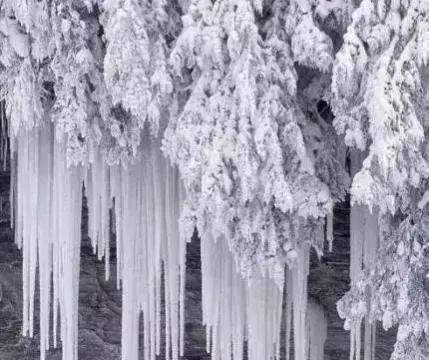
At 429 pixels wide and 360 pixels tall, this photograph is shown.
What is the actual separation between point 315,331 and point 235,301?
2112mm

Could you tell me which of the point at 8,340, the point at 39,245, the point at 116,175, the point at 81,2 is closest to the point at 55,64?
the point at 81,2

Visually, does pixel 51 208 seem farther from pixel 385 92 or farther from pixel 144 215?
pixel 385 92

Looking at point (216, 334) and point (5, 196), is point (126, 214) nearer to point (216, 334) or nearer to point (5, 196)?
point (216, 334)

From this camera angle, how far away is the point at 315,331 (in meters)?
10.3

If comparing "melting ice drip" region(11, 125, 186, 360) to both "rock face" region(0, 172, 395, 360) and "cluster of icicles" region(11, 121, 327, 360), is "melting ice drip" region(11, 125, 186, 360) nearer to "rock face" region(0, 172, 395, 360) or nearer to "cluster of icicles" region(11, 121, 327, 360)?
"cluster of icicles" region(11, 121, 327, 360)

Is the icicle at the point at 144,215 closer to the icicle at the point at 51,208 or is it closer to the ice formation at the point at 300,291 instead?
the icicle at the point at 51,208

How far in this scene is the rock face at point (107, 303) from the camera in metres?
11.4

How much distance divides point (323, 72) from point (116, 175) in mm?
1972

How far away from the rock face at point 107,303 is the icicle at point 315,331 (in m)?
0.27

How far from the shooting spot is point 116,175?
8531 mm

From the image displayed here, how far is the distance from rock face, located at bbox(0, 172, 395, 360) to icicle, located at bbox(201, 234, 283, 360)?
2.80m

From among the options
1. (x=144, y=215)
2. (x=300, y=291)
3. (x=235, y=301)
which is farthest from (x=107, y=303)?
(x=300, y=291)

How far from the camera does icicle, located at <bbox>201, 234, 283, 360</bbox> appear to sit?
327 inches

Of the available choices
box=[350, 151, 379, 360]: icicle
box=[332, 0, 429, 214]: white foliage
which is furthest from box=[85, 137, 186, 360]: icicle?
box=[332, 0, 429, 214]: white foliage
